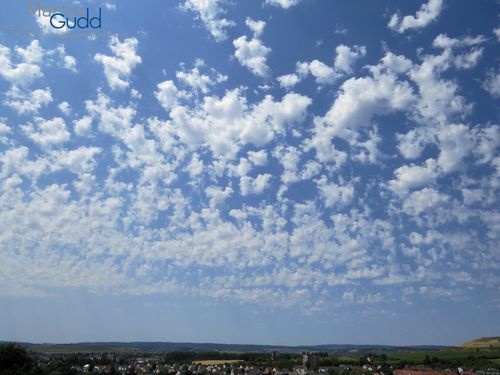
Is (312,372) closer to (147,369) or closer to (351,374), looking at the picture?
(351,374)

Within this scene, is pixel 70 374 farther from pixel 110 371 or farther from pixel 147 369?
pixel 147 369

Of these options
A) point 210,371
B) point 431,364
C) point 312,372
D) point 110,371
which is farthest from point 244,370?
point 431,364

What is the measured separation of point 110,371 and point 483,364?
93.4 m

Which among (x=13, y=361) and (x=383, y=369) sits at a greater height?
(x=13, y=361)

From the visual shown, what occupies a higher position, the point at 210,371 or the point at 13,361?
the point at 13,361

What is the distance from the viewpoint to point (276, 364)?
165 metres

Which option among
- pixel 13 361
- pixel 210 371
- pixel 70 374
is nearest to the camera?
pixel 13 361

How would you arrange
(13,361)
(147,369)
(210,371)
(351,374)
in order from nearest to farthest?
(13,361)
(351,374)
(210,371)
(147,369)

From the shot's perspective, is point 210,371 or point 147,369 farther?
point 147,369

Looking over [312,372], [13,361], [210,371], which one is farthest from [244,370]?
[13,361]

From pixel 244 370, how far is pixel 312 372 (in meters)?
21.8

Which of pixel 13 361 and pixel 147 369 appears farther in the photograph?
pixel 147 369

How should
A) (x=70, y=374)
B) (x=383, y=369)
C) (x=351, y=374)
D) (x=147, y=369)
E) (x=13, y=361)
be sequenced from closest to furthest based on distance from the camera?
(x=13, y=361), (x=70, y=374), (x=351, y=374), (x=383, y=369), (x=147, y=369)

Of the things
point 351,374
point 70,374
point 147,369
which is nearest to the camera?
point 70,374
